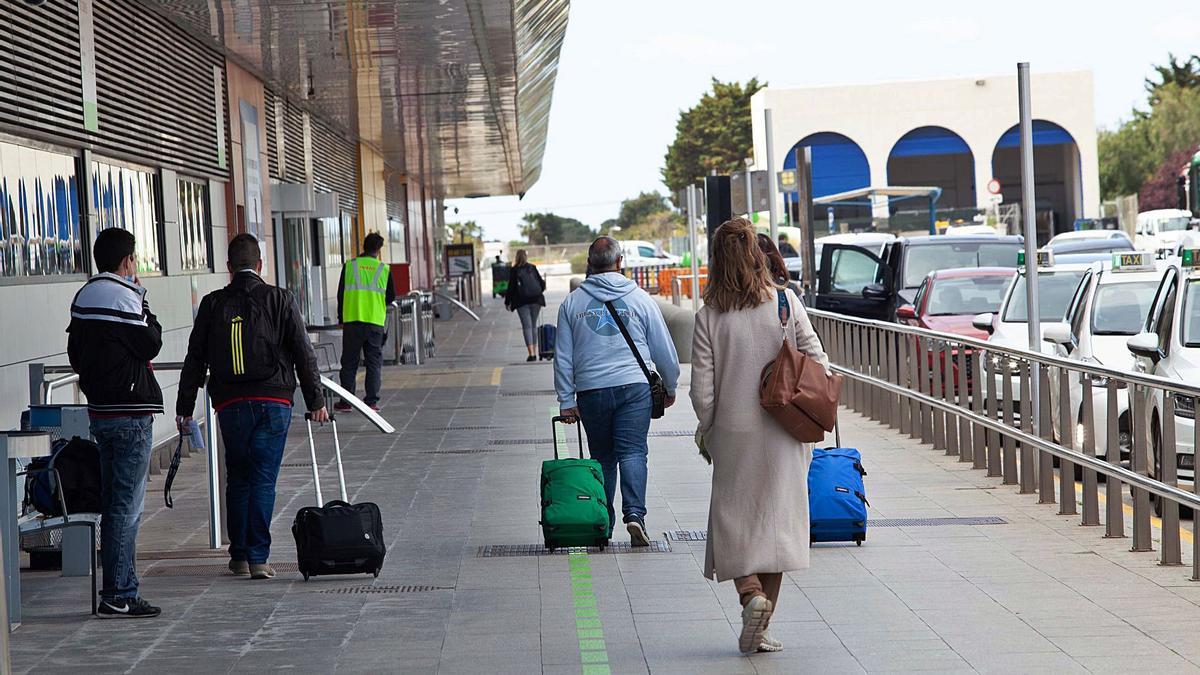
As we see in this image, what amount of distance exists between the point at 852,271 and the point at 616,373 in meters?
15.4

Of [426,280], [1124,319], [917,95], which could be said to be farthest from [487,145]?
[917,95]

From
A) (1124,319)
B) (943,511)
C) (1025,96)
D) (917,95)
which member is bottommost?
(943,511)

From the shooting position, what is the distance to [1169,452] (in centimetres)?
796

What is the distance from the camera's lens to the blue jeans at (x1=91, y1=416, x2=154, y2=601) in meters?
7.27

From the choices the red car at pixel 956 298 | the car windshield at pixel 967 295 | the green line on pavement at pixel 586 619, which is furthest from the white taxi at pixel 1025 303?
the green line on pavement at pixel 586 619

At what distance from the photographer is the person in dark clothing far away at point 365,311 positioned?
16703mm

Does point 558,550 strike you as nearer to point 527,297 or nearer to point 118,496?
point 118,496

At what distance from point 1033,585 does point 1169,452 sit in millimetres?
1058

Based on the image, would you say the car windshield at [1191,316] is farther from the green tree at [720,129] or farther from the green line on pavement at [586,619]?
the green tree at [720,129]

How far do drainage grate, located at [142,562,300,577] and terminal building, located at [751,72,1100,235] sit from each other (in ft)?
217

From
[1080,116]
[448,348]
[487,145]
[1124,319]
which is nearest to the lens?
[1124,319]

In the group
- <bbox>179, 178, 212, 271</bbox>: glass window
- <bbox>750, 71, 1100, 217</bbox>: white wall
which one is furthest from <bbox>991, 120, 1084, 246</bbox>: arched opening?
<bbox>179, 178, 212, 271</bbox>: glass window

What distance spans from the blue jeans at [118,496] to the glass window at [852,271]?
16.9 meters

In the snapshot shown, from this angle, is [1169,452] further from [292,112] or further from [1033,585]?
[292,112]
